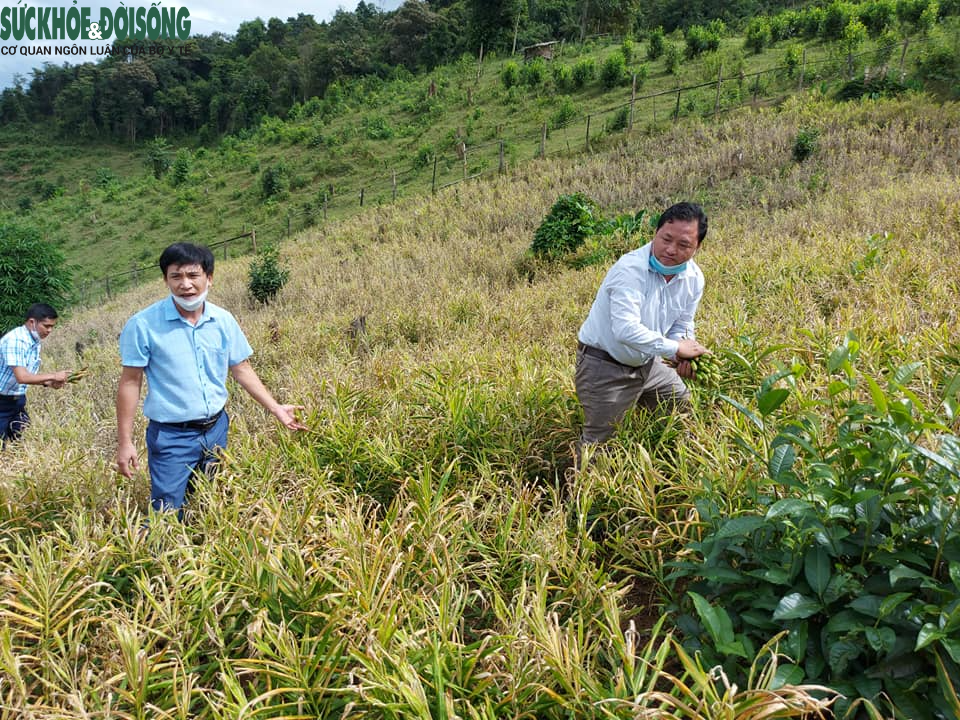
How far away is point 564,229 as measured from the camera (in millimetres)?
9492

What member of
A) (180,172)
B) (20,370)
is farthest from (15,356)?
(180,172)

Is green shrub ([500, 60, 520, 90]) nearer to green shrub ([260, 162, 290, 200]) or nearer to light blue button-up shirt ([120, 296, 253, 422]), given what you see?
green shrub ([260, 162, 290, 200])

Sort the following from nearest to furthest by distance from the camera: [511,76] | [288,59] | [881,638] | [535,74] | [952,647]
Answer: [952,647] → [881,638] → [535,74] → [511,76] → [288,59]

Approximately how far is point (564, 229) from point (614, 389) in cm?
681

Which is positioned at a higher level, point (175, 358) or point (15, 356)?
point (175, 358)

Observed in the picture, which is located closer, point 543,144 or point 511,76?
point 543,144

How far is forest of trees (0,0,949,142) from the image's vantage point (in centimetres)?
3934

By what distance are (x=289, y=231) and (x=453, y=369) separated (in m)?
20.1

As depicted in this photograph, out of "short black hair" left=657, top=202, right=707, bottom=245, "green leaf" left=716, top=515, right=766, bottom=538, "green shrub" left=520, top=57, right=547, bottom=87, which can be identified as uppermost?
"green shrub" left=520, top=57, right=547, bottom=87

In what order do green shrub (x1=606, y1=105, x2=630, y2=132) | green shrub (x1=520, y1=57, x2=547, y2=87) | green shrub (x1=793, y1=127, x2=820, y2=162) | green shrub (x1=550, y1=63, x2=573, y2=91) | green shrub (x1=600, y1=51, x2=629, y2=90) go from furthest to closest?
green shrub (x1=520, y1=57, x2=547, y2=87) < green shrub (x1=550, y1=63, x2=573, y2=91) < green shrub (x1=600, y1=51, x2=629, y2=90) < green shrub (x1=606, y1=105, x2=630, y2=132) < green shrub (x1=793, y1=127, x2=820, y2=162)

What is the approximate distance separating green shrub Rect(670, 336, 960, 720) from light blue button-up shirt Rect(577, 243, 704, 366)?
93 centimetres

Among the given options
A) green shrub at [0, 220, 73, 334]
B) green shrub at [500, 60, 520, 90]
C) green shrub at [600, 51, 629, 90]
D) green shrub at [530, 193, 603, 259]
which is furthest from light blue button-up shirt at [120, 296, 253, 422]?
green shrub at [500, 60, 520, 90]

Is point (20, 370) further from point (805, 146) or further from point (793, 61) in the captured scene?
point (793, 61)

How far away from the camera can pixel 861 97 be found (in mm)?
14680
